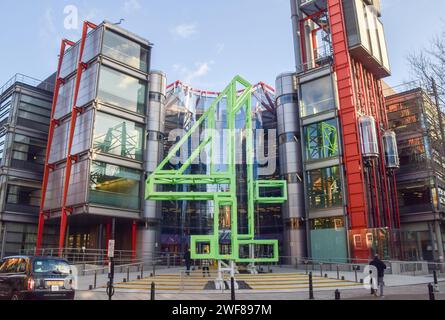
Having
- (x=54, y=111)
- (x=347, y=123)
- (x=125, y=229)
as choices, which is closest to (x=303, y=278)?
(x=347, y=123)

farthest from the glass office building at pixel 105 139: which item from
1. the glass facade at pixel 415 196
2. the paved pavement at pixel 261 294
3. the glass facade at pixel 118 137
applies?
the glass facade at pixel 415 196

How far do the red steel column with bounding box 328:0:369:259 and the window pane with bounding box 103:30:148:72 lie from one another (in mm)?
19712

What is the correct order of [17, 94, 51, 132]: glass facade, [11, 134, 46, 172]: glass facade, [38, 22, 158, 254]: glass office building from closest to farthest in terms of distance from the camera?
[38, 22, 158, 254]: glass office building, [11, 134, 46, 172]: glass facade, [17, 94, 51, 132]: glass facade

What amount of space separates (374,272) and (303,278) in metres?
7.57

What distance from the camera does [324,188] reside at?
38562 mm

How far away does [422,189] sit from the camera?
1741 inches

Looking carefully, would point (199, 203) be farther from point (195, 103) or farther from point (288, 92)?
point (288, 92)

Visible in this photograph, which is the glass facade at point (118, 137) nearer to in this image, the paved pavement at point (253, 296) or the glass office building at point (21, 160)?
the glass office building at point (21, 160)

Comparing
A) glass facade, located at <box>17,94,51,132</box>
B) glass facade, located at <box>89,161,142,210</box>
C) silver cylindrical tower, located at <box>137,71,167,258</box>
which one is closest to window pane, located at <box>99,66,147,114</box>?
silver cylindrical tower, located at <box>137,71,167,258</box>

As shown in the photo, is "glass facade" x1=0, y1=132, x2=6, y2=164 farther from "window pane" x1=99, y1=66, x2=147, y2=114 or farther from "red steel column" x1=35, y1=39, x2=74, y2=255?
"window pane" x1=99, y1=66, x2=147, y2=114

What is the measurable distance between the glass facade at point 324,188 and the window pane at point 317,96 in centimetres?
617

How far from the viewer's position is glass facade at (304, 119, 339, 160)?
3862 cm

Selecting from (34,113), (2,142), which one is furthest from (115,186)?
(2,142)

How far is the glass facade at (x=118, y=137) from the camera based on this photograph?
3647 centimetres
